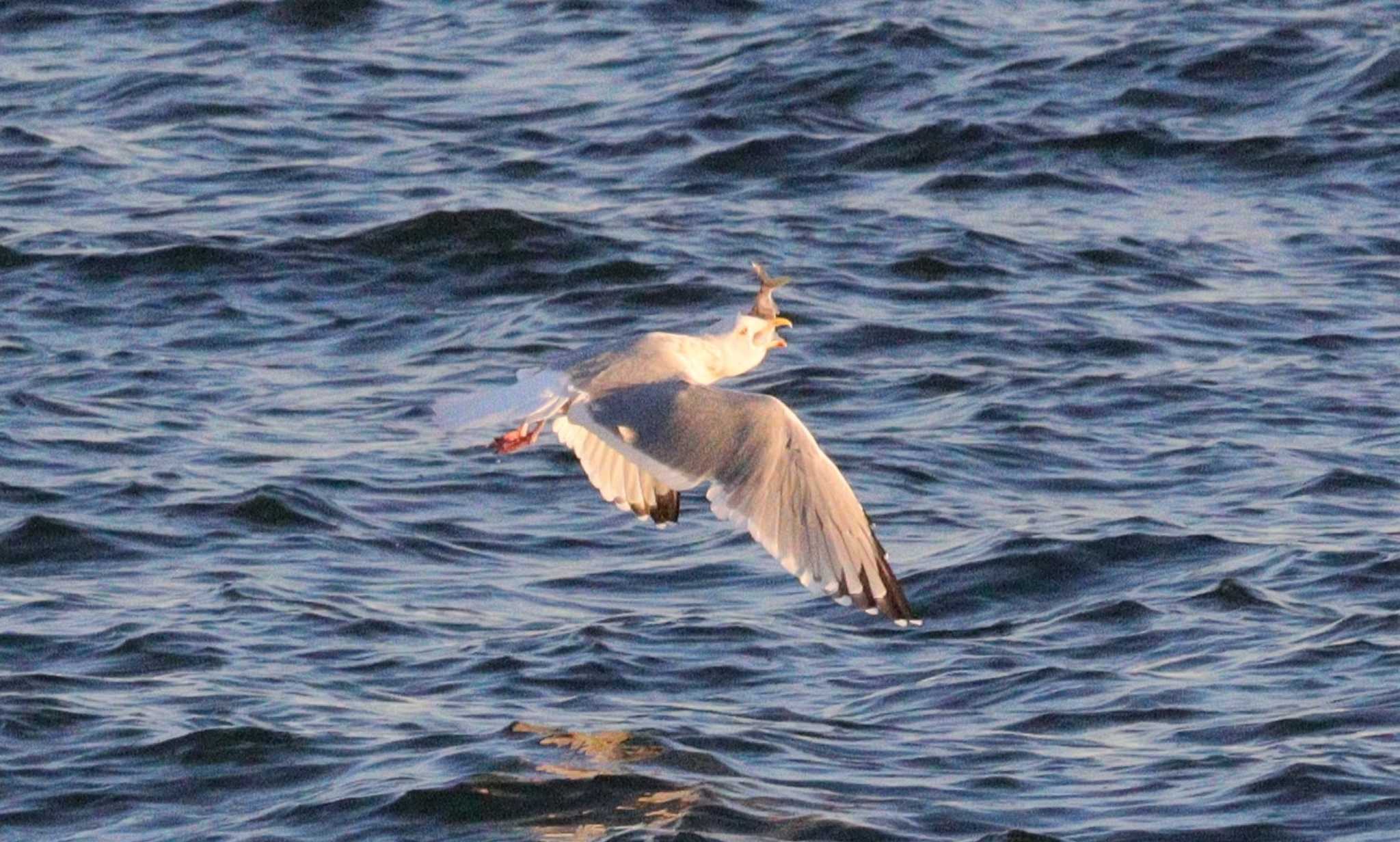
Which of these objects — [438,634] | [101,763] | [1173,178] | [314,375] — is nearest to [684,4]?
[1173,178]

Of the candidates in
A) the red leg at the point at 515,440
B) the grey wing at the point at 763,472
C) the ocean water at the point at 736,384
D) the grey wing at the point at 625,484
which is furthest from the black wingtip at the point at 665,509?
the grey wing at the point at 763,472

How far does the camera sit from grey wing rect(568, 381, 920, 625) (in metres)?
6.43

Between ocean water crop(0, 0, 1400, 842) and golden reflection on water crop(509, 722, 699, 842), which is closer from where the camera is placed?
golden reflection on water crop(509, 722, 699, 842)

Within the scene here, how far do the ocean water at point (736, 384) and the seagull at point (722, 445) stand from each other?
590 millimetres

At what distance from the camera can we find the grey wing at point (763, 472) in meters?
6.43

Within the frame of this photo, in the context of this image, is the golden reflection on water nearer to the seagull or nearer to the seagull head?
the seagull

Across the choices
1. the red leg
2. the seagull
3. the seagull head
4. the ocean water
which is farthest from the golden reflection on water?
the seagull head

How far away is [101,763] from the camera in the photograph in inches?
264

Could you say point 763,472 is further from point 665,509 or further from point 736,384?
point 736,384

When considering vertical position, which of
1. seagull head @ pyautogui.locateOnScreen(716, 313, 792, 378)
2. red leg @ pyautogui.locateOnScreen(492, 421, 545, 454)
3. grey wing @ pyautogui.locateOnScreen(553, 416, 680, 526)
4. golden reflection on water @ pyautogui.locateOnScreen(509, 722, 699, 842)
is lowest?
golden reflection on water @ pyautogui.locateOnScreen(509, 722, 699, 842)

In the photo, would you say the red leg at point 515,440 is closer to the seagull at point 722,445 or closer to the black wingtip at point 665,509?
the seagull at point 722,445

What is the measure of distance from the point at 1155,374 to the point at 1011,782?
3.73 meters

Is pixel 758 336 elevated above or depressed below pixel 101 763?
above

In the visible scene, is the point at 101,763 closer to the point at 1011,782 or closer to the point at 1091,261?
the point at 1011,782
